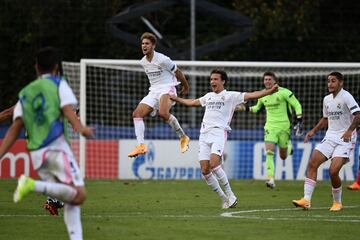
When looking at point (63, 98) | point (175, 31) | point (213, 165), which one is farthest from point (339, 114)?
point (175, 31)

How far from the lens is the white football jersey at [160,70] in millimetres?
17766

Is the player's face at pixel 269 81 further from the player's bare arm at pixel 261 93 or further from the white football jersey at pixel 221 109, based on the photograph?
the player's bare arm at pixel 261 93

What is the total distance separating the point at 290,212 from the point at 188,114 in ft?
45.8

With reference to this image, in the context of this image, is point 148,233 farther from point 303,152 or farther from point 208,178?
point 303,152

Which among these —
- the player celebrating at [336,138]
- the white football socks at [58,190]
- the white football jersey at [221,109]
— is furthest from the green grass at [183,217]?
the white football socks at [58,190]

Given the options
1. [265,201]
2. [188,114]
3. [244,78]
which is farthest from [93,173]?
[265,201]

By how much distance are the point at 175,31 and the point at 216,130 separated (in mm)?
19394

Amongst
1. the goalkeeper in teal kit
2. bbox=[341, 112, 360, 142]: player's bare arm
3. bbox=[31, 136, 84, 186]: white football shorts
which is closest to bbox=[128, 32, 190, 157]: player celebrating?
bbox=[341, 112, 360, 142]: player's bare arm

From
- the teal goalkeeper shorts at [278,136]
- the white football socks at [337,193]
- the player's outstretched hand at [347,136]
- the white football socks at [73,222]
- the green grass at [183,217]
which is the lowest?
the green grass at [183,217]

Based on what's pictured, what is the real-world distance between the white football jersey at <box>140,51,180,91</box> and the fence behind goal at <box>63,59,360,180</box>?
6.19m

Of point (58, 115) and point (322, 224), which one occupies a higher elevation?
point (58, 115)

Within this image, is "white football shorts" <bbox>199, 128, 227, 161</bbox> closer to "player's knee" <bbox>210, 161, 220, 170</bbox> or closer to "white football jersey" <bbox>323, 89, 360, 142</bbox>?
"player's knee" <bbox>210, 161, 220, 170</bbox>

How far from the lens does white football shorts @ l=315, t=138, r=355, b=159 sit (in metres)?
15.0

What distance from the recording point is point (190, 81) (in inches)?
1109
